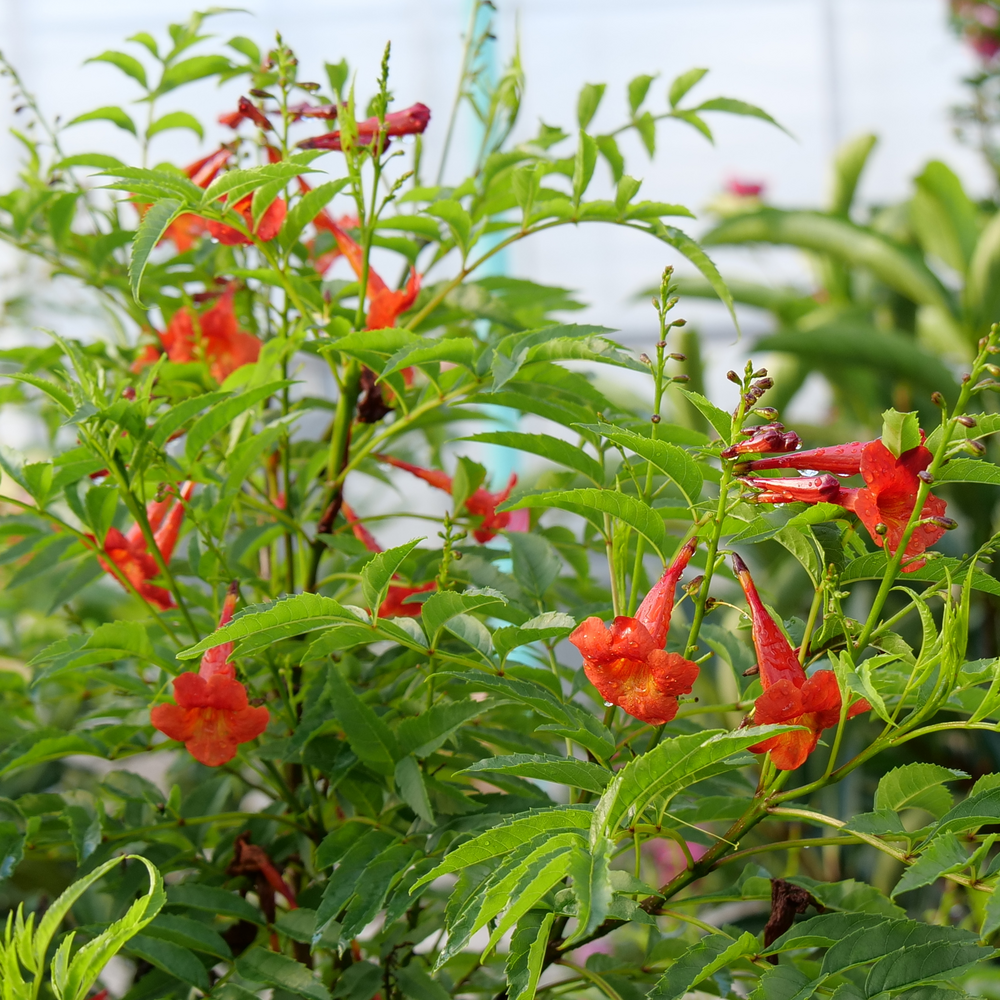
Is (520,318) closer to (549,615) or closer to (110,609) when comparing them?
(549,615)

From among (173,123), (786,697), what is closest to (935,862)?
(786,697)

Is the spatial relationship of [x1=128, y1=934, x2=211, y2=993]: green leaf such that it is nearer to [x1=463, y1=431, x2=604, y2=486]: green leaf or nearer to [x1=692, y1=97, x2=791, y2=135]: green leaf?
[x1=463, y1=431, x2=604, y2=486]: green leaf

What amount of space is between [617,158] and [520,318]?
0.33 ft

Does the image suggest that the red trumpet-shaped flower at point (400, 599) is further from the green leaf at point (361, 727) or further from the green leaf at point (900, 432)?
the green leaf at point (900, 432)

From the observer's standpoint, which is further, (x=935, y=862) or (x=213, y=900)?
(x=213, y=900)

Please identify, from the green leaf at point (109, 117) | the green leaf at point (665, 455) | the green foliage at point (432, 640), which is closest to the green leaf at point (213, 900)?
the green foliage at point (432, 640)

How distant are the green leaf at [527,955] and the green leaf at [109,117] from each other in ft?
1.48

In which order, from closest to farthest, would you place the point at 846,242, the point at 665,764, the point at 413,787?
the point at 665,764 < the point at 413,787 < the point at 846,242

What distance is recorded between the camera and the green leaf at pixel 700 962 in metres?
0.29

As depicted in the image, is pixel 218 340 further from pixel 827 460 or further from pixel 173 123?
pixel 827 460

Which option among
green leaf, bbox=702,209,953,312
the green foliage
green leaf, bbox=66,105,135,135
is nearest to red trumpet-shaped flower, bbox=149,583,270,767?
the green foliage

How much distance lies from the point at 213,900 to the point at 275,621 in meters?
0.17

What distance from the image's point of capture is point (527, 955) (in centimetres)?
31

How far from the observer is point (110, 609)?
2.81 ft
